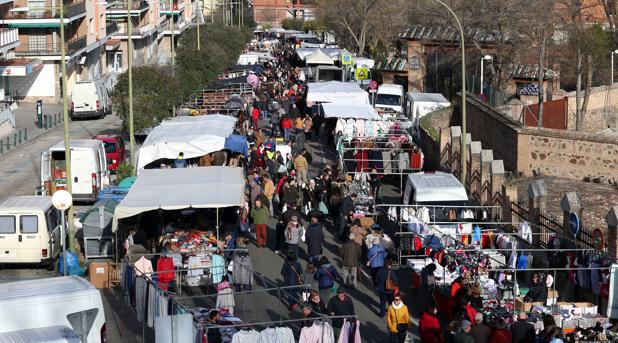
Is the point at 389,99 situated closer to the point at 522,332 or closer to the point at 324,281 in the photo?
the point at 324,281

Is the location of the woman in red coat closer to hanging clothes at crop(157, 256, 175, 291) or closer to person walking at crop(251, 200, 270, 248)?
hanging clothes at crop(157, 256, 175, 291)

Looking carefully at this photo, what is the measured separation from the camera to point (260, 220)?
2727cm

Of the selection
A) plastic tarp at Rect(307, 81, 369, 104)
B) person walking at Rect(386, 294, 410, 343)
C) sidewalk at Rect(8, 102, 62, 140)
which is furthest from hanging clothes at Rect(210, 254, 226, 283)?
sidewalk at Rect(8, 102, 62, 140)

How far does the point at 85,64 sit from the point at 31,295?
59.0 meters

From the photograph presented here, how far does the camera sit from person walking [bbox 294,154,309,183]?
33.6 m

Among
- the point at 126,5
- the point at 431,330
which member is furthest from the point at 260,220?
the point at 126,5

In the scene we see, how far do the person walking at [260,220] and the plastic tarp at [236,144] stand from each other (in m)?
5.91

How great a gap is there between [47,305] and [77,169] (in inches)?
626

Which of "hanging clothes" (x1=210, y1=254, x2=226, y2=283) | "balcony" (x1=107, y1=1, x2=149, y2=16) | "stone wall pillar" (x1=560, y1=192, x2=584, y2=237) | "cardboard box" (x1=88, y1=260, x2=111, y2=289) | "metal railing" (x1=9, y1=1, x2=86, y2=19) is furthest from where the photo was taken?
"balcony" (x1=107, y1=1, x2=149, y2=16)

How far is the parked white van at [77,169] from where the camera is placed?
31312 mm

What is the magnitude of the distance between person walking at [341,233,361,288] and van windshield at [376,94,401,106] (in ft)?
89.5

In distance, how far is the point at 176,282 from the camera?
2155cm

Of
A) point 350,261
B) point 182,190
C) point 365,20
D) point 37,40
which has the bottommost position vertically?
point 350,261

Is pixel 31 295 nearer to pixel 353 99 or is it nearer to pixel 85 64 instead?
pixel 353 99
